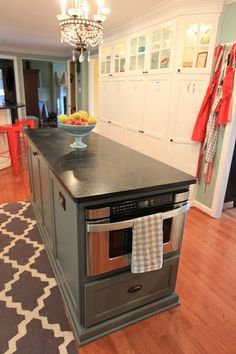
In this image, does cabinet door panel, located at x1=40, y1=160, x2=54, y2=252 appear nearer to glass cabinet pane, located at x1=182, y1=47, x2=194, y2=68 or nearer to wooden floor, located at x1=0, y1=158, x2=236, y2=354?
wooden floor, located at x1=0, y1=158, x2=236, y2=354

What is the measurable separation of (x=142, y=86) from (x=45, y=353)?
3265 mm

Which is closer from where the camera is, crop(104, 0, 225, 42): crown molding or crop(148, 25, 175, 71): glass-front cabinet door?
crop(104, 0, 225, 42): crown molding

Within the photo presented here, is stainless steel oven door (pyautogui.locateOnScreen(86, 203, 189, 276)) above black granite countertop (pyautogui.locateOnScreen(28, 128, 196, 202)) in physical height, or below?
below

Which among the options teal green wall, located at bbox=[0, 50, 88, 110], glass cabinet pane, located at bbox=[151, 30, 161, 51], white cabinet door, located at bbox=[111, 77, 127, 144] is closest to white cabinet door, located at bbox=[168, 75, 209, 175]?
glass cabinet pane, located at bbox=[151, 30, 161, 51]

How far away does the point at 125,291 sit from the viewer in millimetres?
1508

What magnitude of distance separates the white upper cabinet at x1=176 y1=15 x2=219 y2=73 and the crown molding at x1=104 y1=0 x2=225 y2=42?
0.06 m

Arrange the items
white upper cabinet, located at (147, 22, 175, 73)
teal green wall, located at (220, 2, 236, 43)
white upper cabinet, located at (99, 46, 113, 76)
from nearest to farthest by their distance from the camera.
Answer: teal green wall, located at (220, 2, 236, 43) → white upper cabinet, located at (147, 22, 175, 73) → white upper cabinet, located at (99, 46, 113, 76)

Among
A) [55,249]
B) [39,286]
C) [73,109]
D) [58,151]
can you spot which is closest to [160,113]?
[58,151]

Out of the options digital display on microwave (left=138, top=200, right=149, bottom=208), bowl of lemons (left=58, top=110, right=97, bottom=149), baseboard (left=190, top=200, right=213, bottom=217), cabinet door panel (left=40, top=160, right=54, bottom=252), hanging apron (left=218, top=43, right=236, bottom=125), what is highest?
hanging apron (left=218, top=43, right=236, bottom=125)

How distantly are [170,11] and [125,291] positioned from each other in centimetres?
306

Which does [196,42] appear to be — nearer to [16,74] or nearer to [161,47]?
[161,47]

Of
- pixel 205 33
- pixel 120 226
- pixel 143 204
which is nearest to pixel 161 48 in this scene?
pixel 205 33

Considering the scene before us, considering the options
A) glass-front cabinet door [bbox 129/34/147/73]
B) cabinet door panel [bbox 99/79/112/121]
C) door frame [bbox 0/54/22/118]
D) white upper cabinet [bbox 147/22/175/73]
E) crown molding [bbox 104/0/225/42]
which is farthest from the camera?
door frame [bbox 0/54/22/118]

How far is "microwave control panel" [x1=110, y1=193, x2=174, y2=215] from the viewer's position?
4.14 feet
